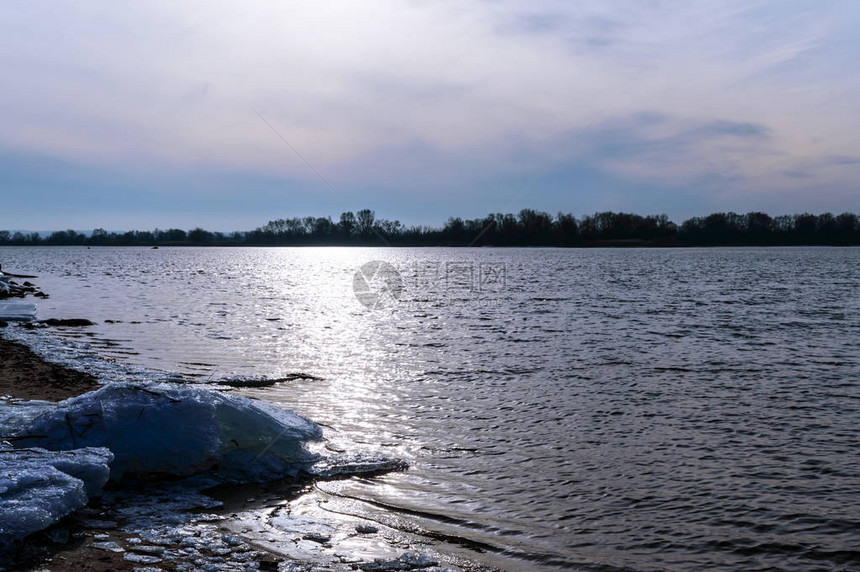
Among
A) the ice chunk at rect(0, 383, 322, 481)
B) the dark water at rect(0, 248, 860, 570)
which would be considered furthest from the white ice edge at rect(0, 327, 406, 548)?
the dark water at rect(0, 248, 860, 570)

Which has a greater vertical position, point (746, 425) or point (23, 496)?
point (23, 496)

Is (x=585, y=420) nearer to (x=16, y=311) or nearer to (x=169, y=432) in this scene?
(x=169, y=432)

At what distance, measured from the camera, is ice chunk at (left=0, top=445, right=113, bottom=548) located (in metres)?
6.41

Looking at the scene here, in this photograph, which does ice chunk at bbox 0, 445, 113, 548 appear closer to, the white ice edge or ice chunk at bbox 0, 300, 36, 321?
the white ice edge

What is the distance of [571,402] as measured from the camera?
14727mm

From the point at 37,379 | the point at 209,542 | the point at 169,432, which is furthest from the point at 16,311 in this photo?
the point at 209,542

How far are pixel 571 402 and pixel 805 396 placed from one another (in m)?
5.59

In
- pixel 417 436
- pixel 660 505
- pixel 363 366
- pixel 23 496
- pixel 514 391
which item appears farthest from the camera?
pixel 363 366

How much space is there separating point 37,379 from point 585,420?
41.4 feet

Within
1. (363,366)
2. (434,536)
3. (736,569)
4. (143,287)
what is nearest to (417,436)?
(434,536)

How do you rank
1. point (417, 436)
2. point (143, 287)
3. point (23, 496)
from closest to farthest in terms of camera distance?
point (23, 496)
point (417, 436)
point (143, 287)

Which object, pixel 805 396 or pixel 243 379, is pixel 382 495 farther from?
pixel 805 396

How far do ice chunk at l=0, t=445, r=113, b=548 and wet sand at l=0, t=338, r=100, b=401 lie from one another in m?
5.70

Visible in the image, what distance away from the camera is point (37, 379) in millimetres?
14844
